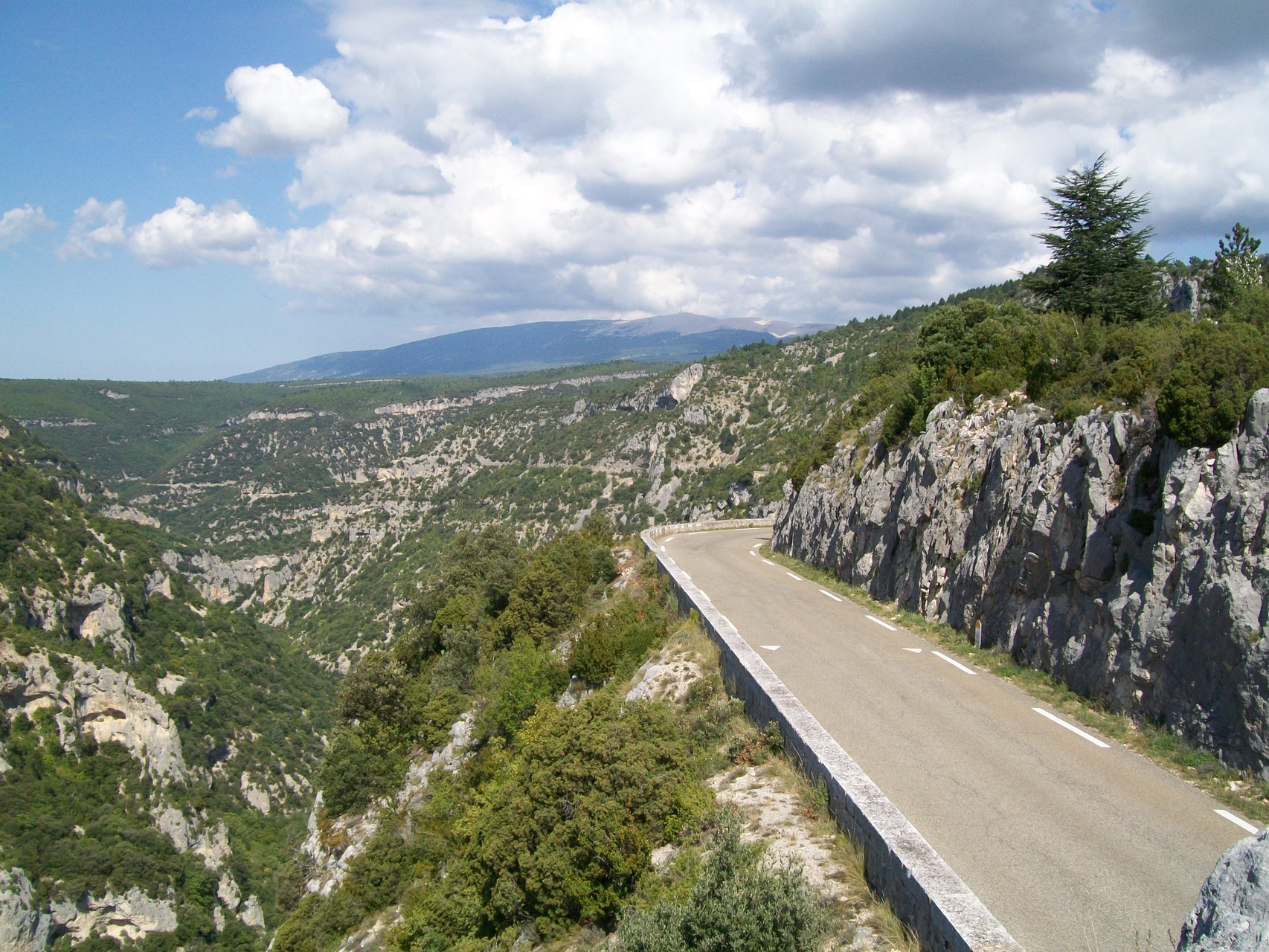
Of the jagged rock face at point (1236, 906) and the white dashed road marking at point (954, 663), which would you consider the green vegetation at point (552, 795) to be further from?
the white dashed road marking at point (954, 663)

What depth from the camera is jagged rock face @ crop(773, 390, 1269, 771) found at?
747 cm

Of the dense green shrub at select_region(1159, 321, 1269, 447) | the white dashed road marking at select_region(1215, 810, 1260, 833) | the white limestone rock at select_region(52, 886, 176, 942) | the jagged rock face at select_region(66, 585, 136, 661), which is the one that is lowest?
the white limestone rock at select_region(52, 886, 176, 942)

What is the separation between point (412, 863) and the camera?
16000 millimetres

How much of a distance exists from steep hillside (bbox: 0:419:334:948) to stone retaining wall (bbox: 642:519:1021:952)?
3550cm

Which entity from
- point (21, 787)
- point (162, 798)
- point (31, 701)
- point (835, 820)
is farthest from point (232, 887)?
point (835, 820)

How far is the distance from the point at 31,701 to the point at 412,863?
48777 millimetres

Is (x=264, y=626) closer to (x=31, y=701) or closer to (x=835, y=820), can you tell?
(x=31, y=701)

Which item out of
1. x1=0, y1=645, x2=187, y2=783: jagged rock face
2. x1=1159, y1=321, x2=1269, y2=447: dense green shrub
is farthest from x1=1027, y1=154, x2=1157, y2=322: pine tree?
x1=0, y1=645, x2=187, y2=783: jagged rock face

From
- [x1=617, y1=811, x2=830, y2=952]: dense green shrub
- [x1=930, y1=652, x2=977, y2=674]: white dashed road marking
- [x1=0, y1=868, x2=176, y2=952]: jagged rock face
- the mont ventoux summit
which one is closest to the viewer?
[x1=617, y1=811, x2=830, y2=952]: dense green shrub

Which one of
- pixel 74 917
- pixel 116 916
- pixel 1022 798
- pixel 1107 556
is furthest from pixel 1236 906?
pixel 116 916

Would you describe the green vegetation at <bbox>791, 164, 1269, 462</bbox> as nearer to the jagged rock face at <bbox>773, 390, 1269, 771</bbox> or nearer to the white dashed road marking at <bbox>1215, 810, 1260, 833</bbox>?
the jagged rock face at <bbox>773, 390, 1269, 771</bbox>

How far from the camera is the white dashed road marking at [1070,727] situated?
8.33m

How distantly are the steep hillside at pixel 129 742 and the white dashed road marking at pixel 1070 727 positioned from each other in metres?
36.7

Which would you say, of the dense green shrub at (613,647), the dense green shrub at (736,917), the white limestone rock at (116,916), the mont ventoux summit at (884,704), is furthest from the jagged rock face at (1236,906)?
the white limestone rock at (116,916)
